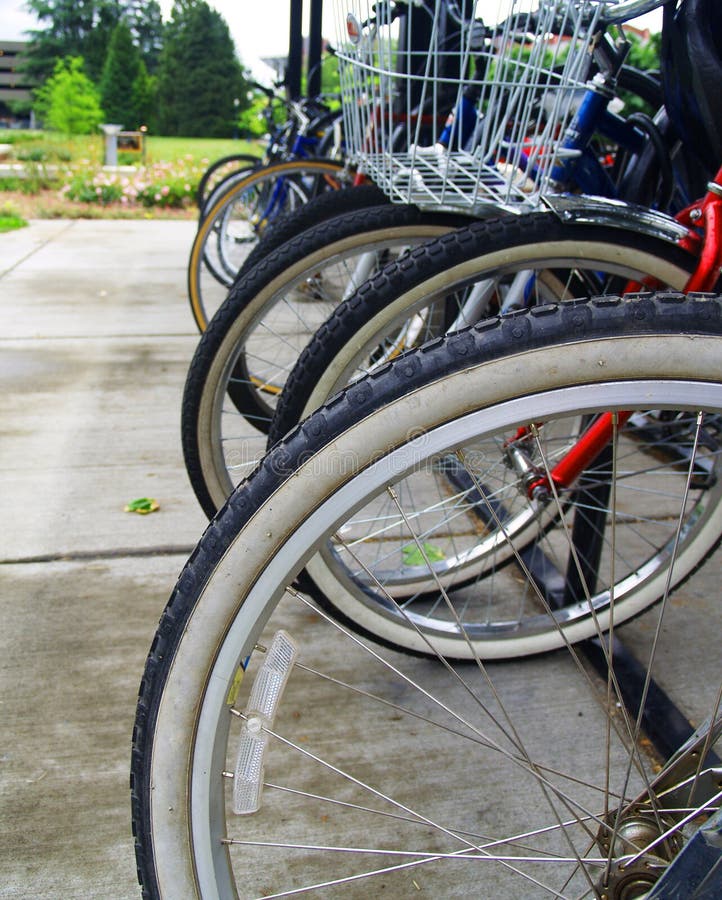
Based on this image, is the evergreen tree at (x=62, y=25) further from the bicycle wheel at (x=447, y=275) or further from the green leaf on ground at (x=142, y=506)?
the bicycle wheel at (x=447, y=275)

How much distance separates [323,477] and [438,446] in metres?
0.12

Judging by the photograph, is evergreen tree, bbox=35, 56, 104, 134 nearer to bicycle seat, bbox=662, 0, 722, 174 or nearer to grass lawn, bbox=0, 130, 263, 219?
grass lawn, bbox=0, 130, 263, 219

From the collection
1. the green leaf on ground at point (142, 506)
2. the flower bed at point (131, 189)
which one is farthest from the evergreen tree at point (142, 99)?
the green leaf on ground at point (142, 506)

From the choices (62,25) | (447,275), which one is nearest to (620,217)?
(447,275)

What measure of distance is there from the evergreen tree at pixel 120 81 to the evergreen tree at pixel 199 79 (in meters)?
1.66

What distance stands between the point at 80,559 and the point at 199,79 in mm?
28930

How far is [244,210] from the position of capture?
5.22 metres

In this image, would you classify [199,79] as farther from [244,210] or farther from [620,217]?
[620,217]

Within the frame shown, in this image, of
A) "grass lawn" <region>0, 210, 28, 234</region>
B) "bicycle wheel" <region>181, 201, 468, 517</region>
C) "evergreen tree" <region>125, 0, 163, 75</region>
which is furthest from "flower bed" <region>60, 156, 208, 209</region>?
"evergreen tree" <region>125, 0, 163, 75</region>

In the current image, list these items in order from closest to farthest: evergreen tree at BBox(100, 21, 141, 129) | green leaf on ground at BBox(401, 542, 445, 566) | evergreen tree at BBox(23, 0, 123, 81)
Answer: green leaf on ground at BBox(401, 542, 445, 566) < evergreen tree at BBox(100, 21, 141, 129) < evergreen tree at BBox(23, 0, 123, 81)

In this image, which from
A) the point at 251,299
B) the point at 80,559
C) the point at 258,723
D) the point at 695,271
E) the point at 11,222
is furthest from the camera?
the point at 11,222

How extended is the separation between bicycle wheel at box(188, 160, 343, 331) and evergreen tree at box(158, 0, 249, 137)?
24.1 metres

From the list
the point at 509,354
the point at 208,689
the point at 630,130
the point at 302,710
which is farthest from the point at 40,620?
the point at 630,130

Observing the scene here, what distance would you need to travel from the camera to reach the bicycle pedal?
0.89 m
